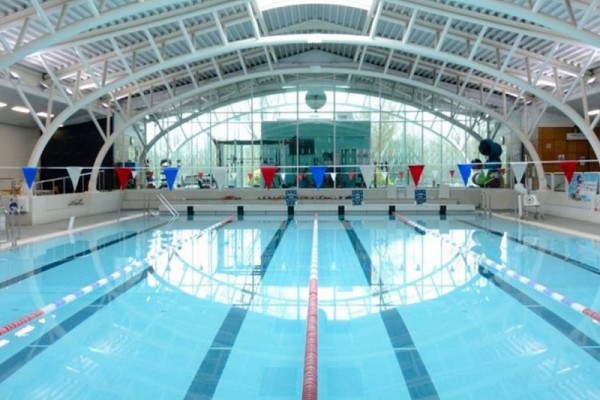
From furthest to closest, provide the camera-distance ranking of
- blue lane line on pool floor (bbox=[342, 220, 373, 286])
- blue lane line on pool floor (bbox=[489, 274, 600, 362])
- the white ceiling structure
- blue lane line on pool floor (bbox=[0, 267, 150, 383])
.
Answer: the white ceiling structure → blue lane line on pool floor (bbox=[342, 220, 373, 286]) → blue lane line on pool floor (bbox=[489, 274, 600, 362]) → blue lane line on pool floor (bbox=[0, 267, 150, 383])

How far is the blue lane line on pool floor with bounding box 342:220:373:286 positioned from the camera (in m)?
8.43

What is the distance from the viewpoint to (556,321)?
5.64 metres

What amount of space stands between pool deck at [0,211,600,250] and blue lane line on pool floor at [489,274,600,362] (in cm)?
599

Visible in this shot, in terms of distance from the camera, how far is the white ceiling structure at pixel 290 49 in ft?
38.3

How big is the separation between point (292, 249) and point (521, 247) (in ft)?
14.6

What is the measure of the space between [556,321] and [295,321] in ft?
Result: 8.57

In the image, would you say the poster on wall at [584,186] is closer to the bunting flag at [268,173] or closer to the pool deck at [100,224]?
the pool deck at [100,224]

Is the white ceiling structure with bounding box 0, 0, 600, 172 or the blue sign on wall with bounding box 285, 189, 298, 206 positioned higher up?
the white ceiling structure with bounding box 0, 0, 600, 172

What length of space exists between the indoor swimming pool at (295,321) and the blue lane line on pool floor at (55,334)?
2cm

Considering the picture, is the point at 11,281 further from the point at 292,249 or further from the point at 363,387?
the point at 363,387

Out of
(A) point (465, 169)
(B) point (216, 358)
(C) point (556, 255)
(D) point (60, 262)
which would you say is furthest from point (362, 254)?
(A) point (465, 169)

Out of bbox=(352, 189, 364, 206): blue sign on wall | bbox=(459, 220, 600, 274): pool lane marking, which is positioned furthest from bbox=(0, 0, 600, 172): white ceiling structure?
bbox=(352, 189, 364, 206): blue sign on wall

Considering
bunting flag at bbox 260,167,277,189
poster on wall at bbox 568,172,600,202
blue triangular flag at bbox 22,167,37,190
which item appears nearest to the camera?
blue triangular flag at bbox 22,167,37,190

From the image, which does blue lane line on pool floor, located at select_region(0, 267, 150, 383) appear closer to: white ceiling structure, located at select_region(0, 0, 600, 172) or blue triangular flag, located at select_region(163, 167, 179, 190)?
white ceiling structure, located at select_region(0, 0, 600, 172)
